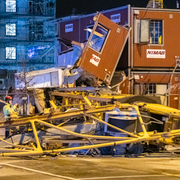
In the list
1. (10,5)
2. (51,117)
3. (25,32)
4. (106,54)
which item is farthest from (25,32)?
(51,117)

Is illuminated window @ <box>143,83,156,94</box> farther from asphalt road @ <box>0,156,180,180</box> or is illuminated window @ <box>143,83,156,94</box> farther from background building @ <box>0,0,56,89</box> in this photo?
background building @ <box>0,0,56,89</box>

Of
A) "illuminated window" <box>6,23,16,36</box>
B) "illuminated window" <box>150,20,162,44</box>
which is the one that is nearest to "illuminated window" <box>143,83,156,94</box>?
"illuminated window" <box>150,20,162,44</box>

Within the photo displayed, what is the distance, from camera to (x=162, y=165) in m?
5.67

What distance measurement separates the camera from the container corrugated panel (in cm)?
1391

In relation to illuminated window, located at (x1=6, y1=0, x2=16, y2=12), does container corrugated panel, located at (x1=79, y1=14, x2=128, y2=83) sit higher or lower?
lower

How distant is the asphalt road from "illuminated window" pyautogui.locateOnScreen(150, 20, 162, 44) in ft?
36.9

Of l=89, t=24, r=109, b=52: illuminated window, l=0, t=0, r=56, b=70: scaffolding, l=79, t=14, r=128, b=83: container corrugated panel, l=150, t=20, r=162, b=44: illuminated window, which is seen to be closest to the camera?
l=79, t=14, r=128, b=83: container corrugated panel

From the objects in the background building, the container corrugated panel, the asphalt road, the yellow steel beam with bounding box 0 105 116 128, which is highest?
the background building

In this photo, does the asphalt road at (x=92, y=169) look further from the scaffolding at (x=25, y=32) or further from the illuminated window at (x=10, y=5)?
the illuminated window at (x=10, y=5)

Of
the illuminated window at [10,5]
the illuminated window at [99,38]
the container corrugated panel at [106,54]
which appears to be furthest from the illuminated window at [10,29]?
the container corrugated panel at [106,54]

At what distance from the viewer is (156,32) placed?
16.3 m

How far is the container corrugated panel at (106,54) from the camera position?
45.6ft

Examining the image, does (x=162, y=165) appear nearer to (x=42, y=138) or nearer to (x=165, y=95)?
(x=42, y=138)

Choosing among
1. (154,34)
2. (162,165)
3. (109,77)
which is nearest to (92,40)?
(109,77)
